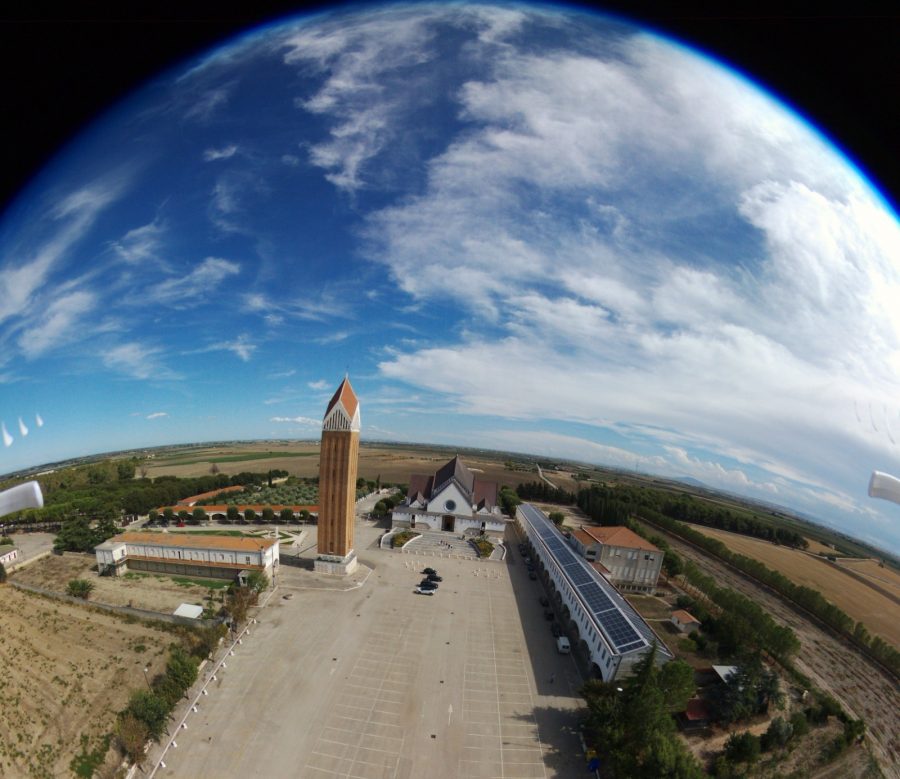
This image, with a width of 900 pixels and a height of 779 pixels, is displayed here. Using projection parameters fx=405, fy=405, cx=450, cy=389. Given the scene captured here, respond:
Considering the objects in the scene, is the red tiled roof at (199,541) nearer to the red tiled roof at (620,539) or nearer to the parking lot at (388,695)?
the parking lot at (388,695)

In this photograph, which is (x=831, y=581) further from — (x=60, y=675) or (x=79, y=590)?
(x=79, y=590)

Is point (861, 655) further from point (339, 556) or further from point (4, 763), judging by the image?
point (4, 763)

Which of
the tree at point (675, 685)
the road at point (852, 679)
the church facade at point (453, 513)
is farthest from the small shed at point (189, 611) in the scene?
the road at point (852, 679)

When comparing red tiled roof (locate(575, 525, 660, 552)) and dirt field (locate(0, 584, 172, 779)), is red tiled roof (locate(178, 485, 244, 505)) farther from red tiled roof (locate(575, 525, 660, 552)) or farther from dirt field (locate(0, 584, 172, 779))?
red tiled roof (locate(575, 525, 660, 552))

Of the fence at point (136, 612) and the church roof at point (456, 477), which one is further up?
the church roof at point (456, 477)

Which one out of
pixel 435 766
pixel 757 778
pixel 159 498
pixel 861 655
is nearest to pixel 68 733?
pixel 435 766

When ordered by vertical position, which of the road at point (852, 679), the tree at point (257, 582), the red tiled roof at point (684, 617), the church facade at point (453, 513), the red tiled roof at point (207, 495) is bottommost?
the red tiled roof at point (207, 495)

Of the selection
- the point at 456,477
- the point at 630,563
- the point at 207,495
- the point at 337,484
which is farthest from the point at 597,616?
the point at 207,495
